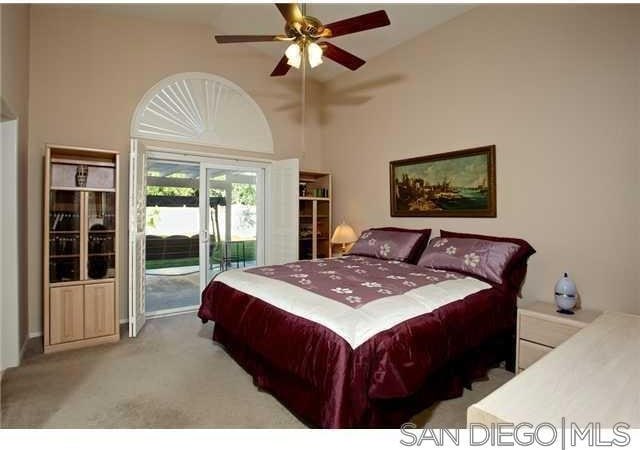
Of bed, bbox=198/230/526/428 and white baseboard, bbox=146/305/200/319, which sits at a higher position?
bed, bbox=198/230/526/428

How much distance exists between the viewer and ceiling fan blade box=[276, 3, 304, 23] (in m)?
2.06

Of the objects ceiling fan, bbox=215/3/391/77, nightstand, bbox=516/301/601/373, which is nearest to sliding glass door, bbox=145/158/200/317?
ceiling fan, bbox=215/3/391/77

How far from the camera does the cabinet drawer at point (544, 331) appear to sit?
2156 mm

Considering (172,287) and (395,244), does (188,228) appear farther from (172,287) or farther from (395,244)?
(395,244)

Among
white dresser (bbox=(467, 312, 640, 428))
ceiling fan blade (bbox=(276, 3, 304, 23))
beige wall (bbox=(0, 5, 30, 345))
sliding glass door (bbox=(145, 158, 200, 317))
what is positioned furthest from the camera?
sliding glass door (bbox=(145, 158, 200, 317))

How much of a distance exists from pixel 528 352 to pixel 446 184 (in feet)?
6.01

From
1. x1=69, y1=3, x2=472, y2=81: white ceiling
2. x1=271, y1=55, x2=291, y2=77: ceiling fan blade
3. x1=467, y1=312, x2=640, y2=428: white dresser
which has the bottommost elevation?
x1=467, y1=312, x2=640, y2=428: white dresser

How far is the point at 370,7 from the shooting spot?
10.8 ft

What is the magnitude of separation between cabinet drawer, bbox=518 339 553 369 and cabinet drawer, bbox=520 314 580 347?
3 centimetres

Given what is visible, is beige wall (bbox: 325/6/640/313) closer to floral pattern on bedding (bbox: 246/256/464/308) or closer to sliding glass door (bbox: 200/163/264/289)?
floral pattern on bedding (bbox: 246/256/464/308)

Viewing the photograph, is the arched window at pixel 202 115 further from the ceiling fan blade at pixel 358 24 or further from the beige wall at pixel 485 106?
the ceiling fan blade at pixel 358 24

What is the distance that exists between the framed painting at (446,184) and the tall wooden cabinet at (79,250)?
10.4 feet

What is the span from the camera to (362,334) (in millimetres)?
1621

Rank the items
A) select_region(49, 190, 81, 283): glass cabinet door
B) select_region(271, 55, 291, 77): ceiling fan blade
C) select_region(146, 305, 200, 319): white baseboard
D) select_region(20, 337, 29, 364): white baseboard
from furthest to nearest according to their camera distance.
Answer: select_region(146, 305, 200, 319): white baseboard, select_region(49, 190, 81, 283): glass cabinet door, select_region(271, 55, 291, 77): ceiling fan blade, select_region(20, 337, 29, 364): white baseboard
